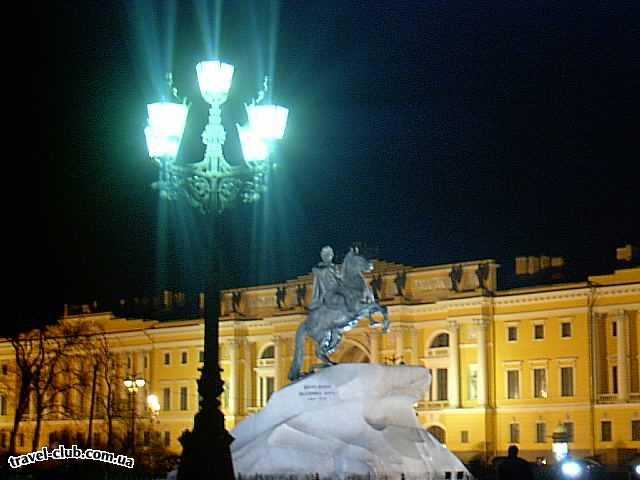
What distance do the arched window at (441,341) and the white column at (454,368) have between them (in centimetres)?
151

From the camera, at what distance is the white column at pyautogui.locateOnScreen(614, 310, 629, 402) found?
74000mm

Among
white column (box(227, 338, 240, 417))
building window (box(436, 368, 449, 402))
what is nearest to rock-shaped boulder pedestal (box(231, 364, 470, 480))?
building window (box(436, 368, 449, 402))

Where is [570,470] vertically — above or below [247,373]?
below

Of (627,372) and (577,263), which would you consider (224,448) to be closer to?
(627,372)

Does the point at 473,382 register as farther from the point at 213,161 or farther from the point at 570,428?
the point at 213,161

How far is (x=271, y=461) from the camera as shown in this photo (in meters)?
29.0

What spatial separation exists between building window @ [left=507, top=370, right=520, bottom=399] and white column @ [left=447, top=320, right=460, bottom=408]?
9.90 feet

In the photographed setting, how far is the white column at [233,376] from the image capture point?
93062 mm

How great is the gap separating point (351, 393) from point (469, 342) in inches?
2084

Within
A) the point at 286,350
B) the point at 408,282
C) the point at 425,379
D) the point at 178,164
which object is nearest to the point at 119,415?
the point at 286,350

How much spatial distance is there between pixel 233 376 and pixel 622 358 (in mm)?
29557

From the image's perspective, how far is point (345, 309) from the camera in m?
31.2

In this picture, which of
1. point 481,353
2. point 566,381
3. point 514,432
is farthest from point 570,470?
point 481,353

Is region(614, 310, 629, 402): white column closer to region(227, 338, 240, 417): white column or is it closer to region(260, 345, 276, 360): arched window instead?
region(260, 345, 276, 360): arched window
